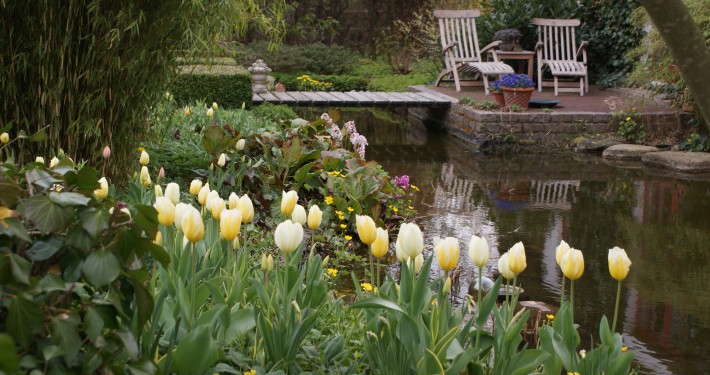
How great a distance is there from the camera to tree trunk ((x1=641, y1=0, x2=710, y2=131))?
5.26ft

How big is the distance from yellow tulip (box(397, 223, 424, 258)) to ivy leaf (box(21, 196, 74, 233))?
31.0 inches

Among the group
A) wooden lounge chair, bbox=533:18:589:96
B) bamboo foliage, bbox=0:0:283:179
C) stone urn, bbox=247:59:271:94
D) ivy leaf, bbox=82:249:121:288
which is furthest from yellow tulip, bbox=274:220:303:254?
wooden lounge chair, bbox=533:18:589:96

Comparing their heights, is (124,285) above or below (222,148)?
above

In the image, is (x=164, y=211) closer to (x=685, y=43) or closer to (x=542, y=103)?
(x=685, y=43)

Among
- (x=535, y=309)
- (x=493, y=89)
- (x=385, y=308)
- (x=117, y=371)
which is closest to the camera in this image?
(x=117, y=371)

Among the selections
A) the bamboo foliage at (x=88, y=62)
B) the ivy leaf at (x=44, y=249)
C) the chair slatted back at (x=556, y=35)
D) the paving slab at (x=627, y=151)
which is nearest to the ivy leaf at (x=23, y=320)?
the ivy leaf at (x=44, y=249)

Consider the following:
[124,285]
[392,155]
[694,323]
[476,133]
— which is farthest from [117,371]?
[476,133]

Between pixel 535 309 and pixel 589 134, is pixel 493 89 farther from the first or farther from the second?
pixel 535 309

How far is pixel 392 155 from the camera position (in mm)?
9766

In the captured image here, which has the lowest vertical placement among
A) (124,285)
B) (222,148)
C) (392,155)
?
(392,155)

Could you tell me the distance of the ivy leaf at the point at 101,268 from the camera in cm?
146

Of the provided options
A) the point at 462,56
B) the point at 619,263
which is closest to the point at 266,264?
the point at 619,263

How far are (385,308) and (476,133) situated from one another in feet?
28.1

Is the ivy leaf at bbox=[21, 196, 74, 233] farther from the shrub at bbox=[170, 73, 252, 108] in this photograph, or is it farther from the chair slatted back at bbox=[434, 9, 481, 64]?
the chair slatted back at bbox=[434, 9, 481, 64]
